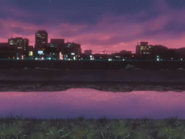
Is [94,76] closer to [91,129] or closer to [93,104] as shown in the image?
[93,104]

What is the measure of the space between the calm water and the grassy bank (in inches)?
65.0

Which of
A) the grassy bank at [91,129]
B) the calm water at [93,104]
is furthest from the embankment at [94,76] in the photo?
the grassy bank at [91,129]

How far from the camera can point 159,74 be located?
2028 cm

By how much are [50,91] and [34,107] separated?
13.3 feet

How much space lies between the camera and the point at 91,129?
18.7ft

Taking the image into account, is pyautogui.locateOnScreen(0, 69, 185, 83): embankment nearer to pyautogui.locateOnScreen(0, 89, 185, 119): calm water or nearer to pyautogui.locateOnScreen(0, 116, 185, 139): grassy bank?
pyautogui.locateOnScreen(0, 89, 185, 119): calm water

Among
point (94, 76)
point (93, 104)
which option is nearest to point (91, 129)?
point (93, 104)

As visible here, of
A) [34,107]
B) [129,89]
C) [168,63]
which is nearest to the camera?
[34,107]

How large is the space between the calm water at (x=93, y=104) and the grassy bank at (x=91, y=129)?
65.0 inches

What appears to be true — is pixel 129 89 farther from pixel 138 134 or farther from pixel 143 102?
pixel 138 134

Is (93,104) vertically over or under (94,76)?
under

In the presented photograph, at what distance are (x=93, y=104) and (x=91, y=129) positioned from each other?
519 cm

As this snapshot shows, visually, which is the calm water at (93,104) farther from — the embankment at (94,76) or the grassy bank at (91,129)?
the embankment at (94,76)

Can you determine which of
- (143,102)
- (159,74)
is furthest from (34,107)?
(159,74)
